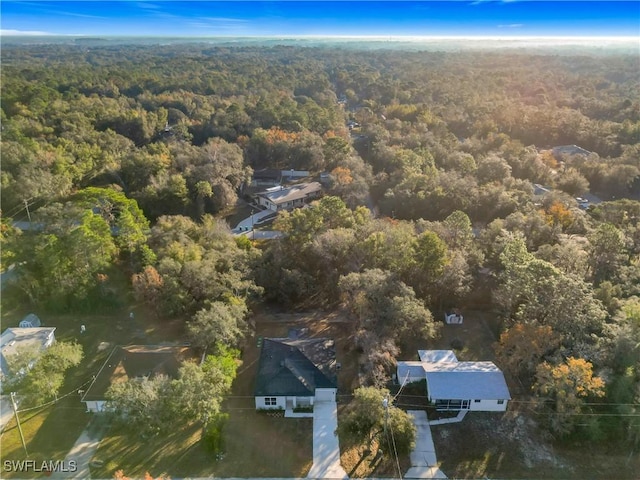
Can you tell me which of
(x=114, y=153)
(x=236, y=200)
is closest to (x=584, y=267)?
(x=236, y=200)

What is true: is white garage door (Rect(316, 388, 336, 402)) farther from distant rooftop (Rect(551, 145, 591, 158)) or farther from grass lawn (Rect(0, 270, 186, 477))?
distant rooftop (Rect(551, 145, 591, 158))

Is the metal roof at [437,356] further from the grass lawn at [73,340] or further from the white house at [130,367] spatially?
the grass lawn at [73,340]

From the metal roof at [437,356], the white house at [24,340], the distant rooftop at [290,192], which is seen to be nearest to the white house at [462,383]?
the metal roof at [437,356]

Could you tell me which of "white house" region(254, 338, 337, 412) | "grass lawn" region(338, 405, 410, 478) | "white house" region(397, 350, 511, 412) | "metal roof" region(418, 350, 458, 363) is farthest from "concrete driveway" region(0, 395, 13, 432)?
"metal roof" region(418, 350, 458, 363)

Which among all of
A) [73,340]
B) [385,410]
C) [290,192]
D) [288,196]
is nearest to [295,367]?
[385,410]

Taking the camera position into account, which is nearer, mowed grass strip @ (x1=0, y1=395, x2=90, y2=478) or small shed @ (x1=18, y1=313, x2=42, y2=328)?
mowed grass strip @ (x1=0, y1=395, x2=90, y2=478)

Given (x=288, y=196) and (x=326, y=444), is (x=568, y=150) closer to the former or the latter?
(x=288, y=196)
